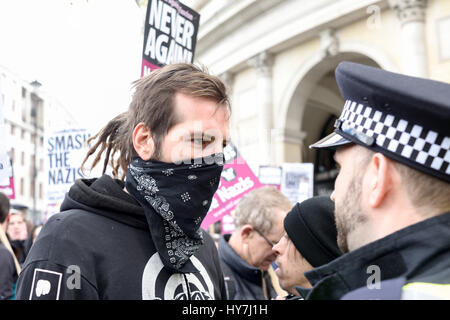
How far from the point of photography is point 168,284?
1758 mm

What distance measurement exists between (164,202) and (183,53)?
8.71ft

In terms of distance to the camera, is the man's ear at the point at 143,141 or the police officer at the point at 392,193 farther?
the man's ear at the point at 143,141

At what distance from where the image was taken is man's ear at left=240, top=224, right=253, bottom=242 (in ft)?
11.8

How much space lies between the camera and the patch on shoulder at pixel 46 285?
1.50 m

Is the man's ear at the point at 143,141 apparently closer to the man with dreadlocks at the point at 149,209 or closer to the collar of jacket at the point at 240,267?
the man with dreadlocks at the point at 149,209

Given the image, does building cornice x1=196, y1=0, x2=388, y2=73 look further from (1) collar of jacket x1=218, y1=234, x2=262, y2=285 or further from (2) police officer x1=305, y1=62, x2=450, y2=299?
(2) police officer x1=305, y1=62, x2=450, y2=299

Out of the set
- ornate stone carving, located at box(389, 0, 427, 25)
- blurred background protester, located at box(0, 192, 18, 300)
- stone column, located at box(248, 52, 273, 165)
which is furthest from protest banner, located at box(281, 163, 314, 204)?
stone column, located at box(248, 52, 273, 165)

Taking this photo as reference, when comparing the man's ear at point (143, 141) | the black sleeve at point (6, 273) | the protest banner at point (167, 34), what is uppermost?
the protest banner at point (167, 34)

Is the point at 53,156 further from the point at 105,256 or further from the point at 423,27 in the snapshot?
the point at 423,27

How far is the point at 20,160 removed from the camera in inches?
1705

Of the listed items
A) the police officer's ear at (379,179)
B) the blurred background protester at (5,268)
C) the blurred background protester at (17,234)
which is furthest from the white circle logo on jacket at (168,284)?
the blurred background protester at (17,234)

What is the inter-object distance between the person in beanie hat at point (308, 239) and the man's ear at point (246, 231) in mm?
1081

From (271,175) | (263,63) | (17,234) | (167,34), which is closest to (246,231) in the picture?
(167,34)

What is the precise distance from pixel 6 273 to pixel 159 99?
3.35 metres
